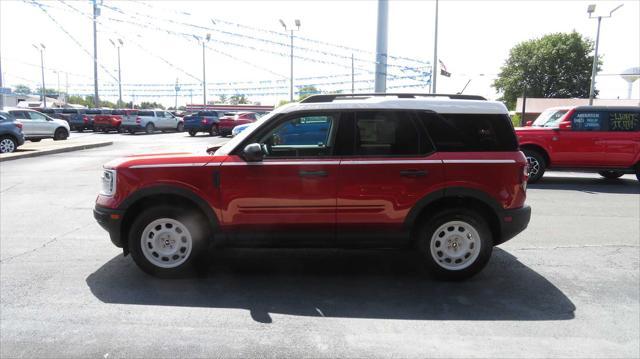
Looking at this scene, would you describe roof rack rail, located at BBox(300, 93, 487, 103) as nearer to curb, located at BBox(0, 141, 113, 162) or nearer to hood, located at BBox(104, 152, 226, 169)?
hood, located at BBox(104, 152, 226, 169)

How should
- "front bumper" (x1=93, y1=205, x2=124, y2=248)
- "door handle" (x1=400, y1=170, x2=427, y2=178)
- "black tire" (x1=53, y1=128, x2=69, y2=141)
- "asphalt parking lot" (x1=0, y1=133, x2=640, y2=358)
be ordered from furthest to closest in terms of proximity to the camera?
"black tire" (x1=53, y1=128, x2=69, y2=141)
"front bumper" (x1=93, y1=205, x2=124, y2=248)
"door handle" (x1=400, y1=170, x2=427, y2=178)
"asphalt parking lot" (x1=0, y1=133, x2=640, y2=358)

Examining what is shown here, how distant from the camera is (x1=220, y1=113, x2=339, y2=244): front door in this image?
4.73 m

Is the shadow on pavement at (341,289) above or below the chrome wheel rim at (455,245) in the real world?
below

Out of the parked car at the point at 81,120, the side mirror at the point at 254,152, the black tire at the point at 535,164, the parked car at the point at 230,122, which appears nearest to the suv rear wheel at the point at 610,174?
the black tire at the point at 535,164

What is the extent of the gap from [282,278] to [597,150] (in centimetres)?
956

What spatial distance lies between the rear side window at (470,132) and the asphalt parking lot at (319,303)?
136 centimetres

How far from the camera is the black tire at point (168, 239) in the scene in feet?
15.9

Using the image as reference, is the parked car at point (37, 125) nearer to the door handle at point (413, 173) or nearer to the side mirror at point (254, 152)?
the side mirror at point (254, 152)

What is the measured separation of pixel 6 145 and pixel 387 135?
1659cm

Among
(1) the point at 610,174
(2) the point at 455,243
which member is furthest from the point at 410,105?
(1) the point at 610,174

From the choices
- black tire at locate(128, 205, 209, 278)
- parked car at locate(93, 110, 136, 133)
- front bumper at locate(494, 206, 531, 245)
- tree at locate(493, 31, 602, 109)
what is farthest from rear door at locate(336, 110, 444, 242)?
tree at locate(493, 31, 602, 109)

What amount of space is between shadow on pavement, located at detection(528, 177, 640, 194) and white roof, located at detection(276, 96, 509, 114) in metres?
7.02

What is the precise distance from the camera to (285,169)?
186 inches

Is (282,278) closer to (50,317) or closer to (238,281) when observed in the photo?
(238,281)
